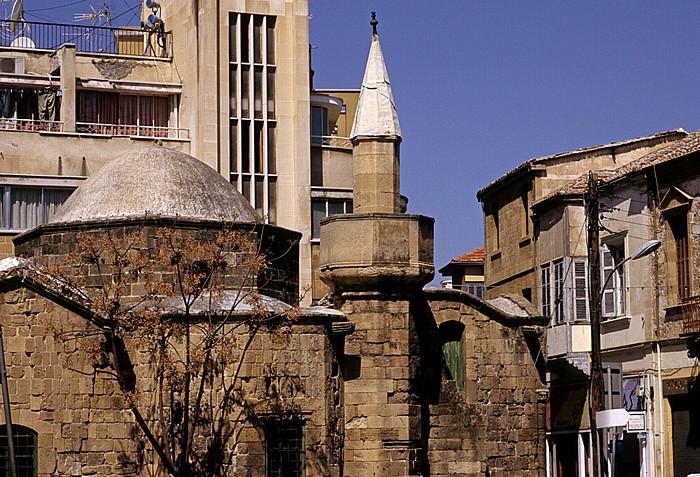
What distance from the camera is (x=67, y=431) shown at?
24984 mm

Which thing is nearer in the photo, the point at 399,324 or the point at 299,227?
the point at 399,324

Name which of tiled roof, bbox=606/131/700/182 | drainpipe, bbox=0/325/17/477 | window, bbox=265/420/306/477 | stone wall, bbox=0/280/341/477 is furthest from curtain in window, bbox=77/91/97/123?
drainpipe, bbox=0/325/17/477

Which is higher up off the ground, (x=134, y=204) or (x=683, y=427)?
(x=134, y=204)

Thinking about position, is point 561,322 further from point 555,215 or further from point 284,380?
point 284,380

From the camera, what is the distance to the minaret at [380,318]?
26.9 meters

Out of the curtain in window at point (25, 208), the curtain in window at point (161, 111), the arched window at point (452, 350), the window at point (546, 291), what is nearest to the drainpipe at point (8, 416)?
the arched window at point (452, 350)

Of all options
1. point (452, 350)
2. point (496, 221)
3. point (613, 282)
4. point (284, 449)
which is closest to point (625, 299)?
point (613, 282)

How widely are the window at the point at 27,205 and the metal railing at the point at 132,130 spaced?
12.0 ft

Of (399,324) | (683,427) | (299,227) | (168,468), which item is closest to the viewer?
(168,468)

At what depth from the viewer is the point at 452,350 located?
29.3 m

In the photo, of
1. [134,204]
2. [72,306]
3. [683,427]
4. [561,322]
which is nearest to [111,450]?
[72,306]

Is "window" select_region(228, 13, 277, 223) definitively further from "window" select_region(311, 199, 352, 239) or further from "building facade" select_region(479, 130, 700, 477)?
"building facade" select_region(479, 130, 700, 477)

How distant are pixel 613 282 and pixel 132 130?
617 inches

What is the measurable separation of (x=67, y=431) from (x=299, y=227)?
18.8m
